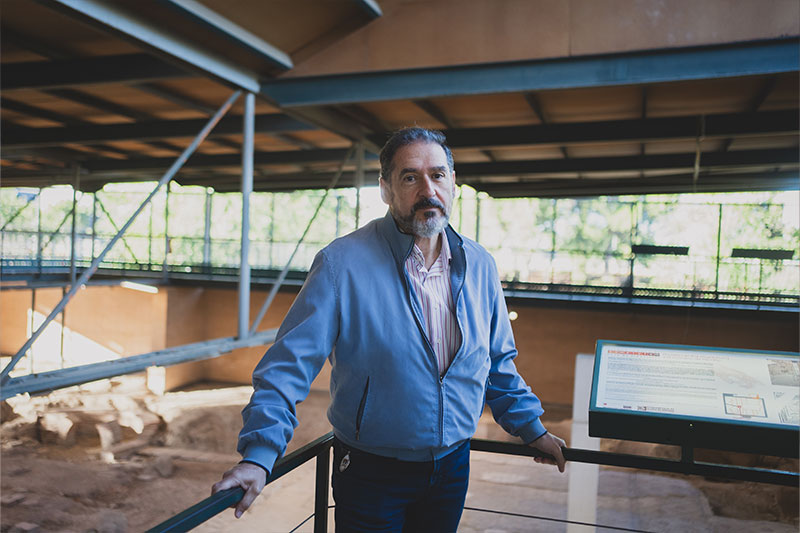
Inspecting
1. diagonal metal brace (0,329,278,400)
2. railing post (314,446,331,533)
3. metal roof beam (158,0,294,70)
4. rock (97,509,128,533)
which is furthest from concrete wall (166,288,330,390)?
railing post (314,446,331,533)

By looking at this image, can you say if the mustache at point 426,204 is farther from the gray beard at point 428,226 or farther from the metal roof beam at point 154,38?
the metal roof beam at point 154,38

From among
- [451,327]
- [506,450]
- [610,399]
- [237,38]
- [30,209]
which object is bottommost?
[506,450]

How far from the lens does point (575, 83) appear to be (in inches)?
225

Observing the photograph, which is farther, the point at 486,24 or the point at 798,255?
the point at 798,255

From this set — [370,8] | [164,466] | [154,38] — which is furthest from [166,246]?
[370,8]

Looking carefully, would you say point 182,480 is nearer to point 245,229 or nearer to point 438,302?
point 245,229

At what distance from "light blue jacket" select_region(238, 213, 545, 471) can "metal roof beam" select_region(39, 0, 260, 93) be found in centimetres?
402

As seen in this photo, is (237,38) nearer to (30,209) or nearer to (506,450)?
(506,450)

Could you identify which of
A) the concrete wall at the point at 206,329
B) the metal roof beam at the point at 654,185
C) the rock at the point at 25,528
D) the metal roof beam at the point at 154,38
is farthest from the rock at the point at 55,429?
the metal roof beam at the point at 654,185

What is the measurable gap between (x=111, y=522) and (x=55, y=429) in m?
4.65

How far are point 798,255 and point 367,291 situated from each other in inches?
375

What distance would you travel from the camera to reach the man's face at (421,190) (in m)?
2.01

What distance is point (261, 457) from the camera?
1688 millimetres

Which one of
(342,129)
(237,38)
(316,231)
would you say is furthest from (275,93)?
(316,231)
